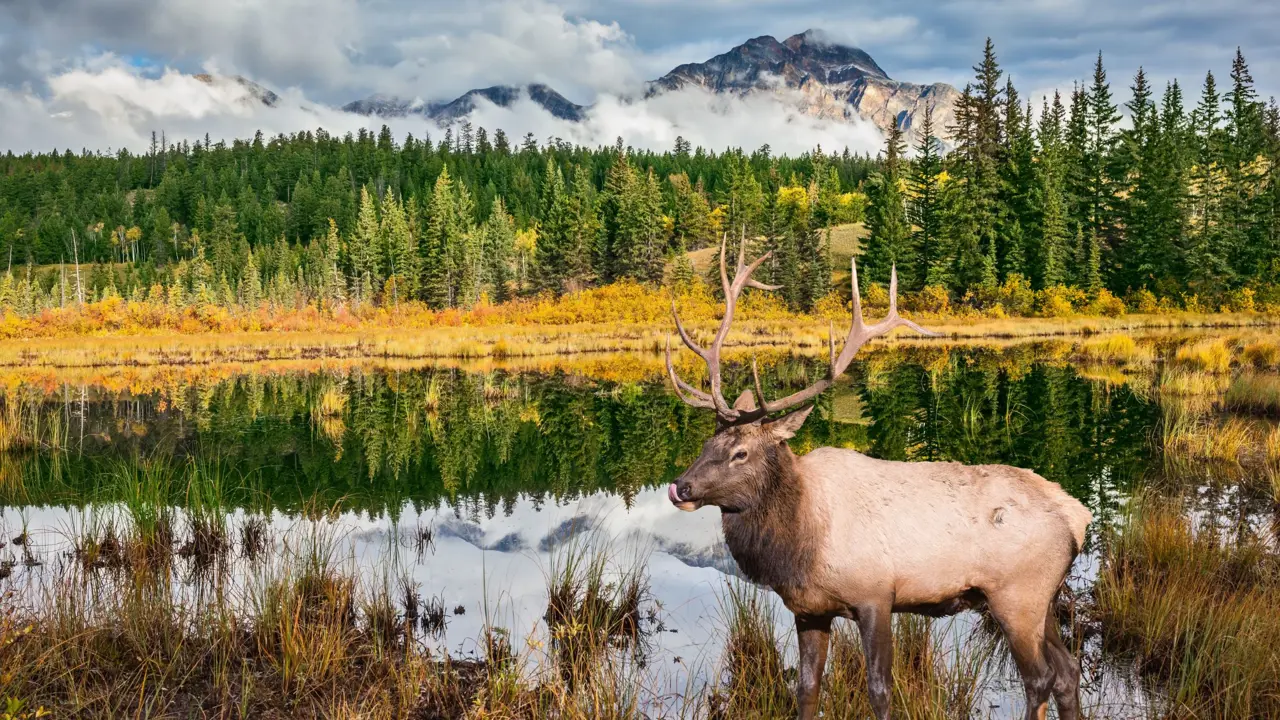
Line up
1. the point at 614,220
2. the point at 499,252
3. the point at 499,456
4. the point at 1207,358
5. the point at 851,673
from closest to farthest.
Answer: the point at 851,673
the point at 499,456
the point at 1207,358
the point at 614,220
the point at 499,252

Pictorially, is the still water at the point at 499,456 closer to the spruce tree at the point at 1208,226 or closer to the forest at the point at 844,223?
the forest at the point at 844,223

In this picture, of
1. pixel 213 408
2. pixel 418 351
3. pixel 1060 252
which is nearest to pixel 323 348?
pixel 418 351

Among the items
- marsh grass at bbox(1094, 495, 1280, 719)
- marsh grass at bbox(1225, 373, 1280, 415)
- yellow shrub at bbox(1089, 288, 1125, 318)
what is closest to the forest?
yellow shrub at bbox(1089, 288, 1125, 318)

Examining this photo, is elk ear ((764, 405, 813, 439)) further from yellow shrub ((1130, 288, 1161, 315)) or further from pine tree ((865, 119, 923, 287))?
pine tree ((865, 119, 923, 287))

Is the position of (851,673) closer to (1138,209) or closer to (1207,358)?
(1207,358)

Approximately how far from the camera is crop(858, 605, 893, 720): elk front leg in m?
3.68

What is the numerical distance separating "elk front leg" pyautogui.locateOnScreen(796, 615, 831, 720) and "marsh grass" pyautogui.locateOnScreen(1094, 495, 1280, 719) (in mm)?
1683

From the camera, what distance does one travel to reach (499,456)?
13758mm

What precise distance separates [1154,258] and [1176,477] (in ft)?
157

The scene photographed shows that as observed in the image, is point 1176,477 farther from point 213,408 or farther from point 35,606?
point 213,408

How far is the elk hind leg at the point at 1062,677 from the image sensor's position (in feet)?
12.9

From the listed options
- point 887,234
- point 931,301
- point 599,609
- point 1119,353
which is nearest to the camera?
point 599,609

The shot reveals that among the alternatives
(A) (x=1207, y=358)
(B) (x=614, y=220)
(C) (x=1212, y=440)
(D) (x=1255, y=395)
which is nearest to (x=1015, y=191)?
(B) (x=614, y=220)

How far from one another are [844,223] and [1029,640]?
98.4 m
